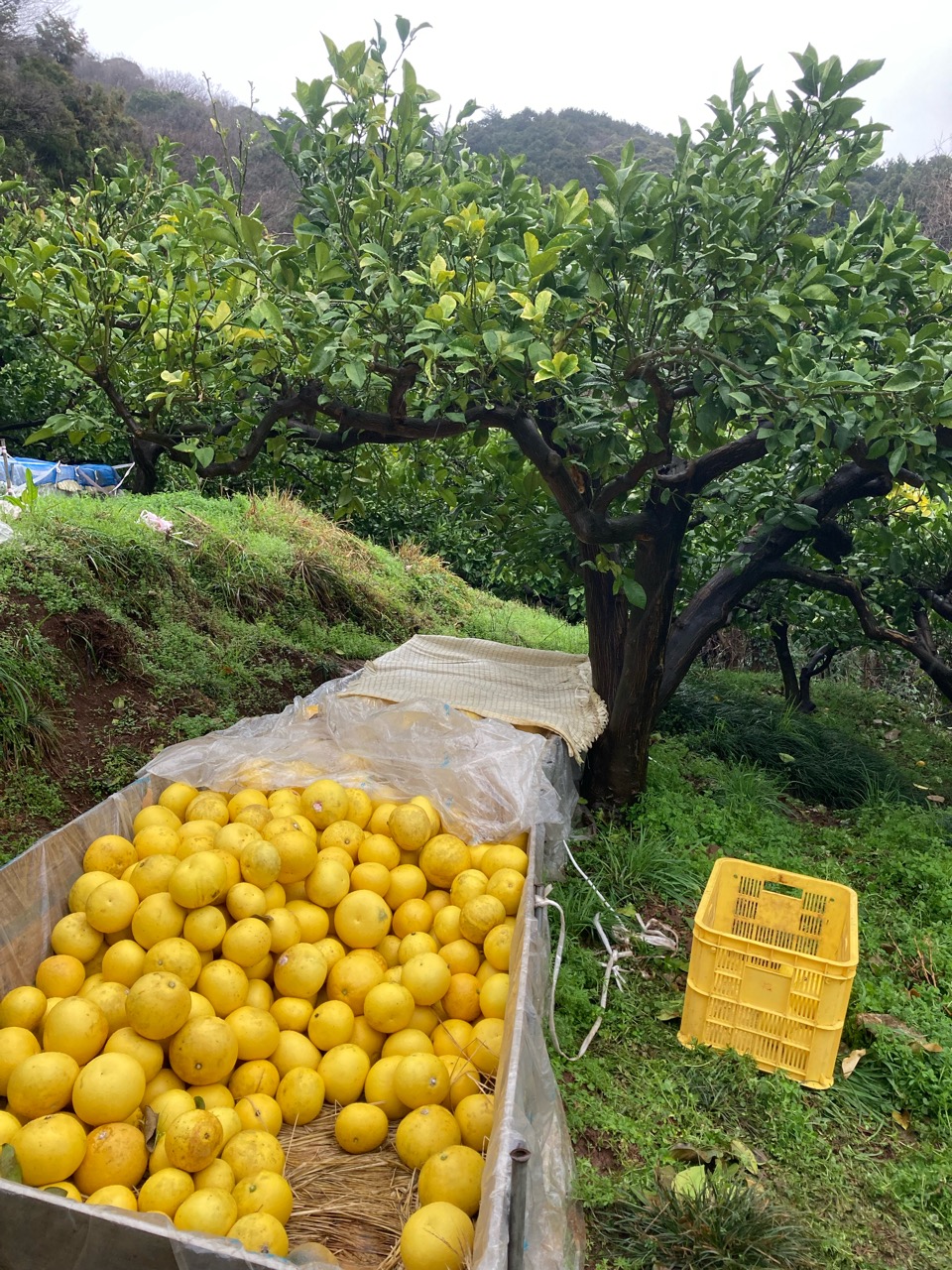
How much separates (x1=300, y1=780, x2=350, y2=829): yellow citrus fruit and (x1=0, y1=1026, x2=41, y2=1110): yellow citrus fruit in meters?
1.06

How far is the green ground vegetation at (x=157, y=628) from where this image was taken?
12.2ft

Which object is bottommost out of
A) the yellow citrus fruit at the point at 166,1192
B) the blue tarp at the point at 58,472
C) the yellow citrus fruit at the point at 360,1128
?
the yellow citrus fruit at the point at 360,1128

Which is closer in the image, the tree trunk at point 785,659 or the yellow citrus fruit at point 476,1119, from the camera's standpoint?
the yellow citrus fruit at point 476,1119

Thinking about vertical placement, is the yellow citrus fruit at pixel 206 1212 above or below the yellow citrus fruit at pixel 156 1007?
below

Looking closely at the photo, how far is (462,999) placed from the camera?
243cm

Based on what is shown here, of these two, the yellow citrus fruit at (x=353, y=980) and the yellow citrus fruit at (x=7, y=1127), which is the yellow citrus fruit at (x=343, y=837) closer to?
the yellow citrus fruit at (x=353, y=980)

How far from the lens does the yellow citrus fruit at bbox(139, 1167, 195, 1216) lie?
5.70ft

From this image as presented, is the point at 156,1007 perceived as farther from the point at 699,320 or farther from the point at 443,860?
the point at 699,320

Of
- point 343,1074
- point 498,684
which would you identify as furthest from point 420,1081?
point 498,684

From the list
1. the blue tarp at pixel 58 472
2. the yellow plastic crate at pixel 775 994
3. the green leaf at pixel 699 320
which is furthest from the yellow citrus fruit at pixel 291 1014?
the blue tarp at pixel 58 472

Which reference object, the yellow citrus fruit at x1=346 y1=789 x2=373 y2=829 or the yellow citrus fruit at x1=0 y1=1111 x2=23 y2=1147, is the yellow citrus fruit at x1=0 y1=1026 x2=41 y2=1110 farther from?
the yellow citrus fruit at x1=346 y1=789 x2=373 y2=829

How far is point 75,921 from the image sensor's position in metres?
2.37

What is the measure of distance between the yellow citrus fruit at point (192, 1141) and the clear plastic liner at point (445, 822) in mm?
314

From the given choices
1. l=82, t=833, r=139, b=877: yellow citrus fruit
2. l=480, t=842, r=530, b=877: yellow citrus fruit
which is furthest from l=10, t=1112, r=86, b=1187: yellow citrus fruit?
l=480, t=842, r=530, b=877: yellow citrus fruit
